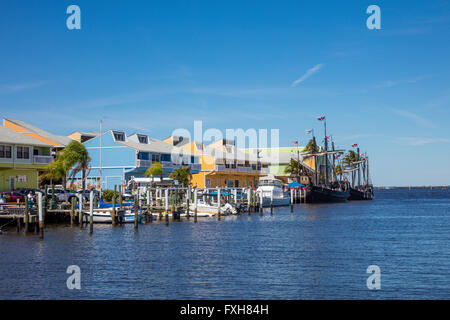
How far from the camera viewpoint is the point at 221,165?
9862 cm

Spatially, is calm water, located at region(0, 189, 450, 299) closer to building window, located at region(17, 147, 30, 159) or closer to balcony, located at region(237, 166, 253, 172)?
building window, located at region(17, 147, 30, 159)

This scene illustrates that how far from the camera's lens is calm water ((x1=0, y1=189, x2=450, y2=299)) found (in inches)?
916

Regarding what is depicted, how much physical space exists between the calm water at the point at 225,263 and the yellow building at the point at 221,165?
49022 mm

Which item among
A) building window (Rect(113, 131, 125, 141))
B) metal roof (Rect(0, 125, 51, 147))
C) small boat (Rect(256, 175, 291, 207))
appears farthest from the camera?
small boat (Rect(256, 175, 291, 207))

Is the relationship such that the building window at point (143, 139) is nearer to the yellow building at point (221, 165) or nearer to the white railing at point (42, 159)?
the yellow building at point (221, 165)

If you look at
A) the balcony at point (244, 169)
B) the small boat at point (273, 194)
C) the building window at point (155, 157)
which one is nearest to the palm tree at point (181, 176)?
the building window at point (155, 157)

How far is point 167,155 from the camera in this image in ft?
295

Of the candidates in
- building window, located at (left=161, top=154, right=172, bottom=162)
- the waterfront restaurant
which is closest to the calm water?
the waterfront restaurant

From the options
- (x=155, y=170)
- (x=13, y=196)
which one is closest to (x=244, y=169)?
(x=155, y=170)

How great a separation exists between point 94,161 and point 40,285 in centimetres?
5997

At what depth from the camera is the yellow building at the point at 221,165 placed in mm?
97812

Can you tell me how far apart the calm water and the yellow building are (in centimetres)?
4902

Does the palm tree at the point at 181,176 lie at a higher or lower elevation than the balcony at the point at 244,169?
lower
